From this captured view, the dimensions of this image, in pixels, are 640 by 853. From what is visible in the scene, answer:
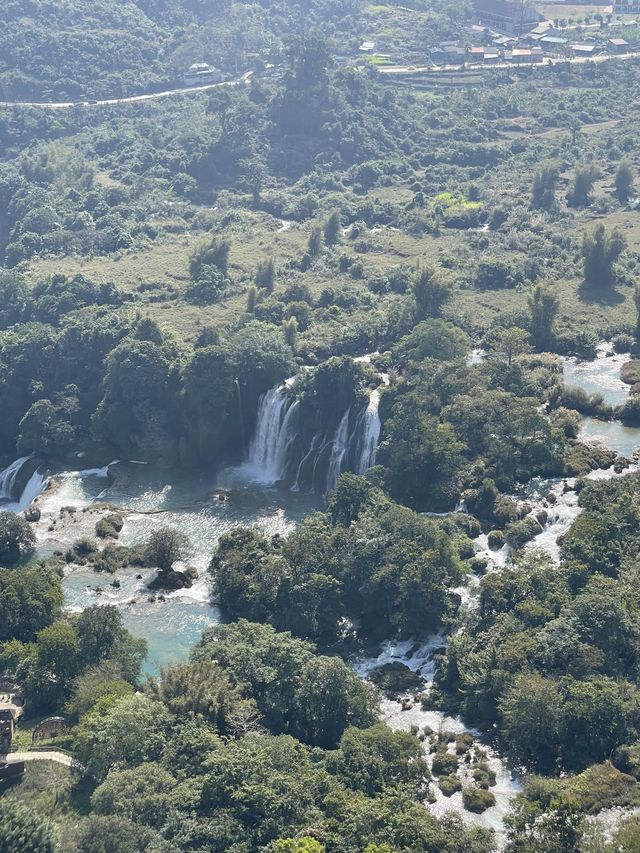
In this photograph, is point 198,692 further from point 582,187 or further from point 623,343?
point 582,187

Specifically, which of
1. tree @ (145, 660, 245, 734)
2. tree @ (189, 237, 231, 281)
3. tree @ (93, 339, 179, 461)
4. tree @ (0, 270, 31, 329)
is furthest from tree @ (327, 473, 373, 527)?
tree @ (0, 270, 31, 329)

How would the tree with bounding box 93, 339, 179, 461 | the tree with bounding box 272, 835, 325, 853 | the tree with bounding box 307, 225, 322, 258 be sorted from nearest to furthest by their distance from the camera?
1. the tree with bounding box 272, 835, 325, 853
2. the tree with bounding box 93, 339, 179, 461
3. the tree with bounding box 307, 225, 322, 258

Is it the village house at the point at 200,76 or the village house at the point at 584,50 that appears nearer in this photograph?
the village house at the point at 200,76

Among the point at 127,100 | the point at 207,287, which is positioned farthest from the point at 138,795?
the point at 127,100

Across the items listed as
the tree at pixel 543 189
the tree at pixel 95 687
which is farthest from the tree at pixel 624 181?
the tree at pixel 95 687

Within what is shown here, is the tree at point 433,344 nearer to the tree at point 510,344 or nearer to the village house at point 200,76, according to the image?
the tree at point 510,344

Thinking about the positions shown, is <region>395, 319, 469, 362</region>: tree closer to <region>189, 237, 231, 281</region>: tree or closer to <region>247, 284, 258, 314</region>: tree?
<region>247, 284, 258, 314</region>: tree
